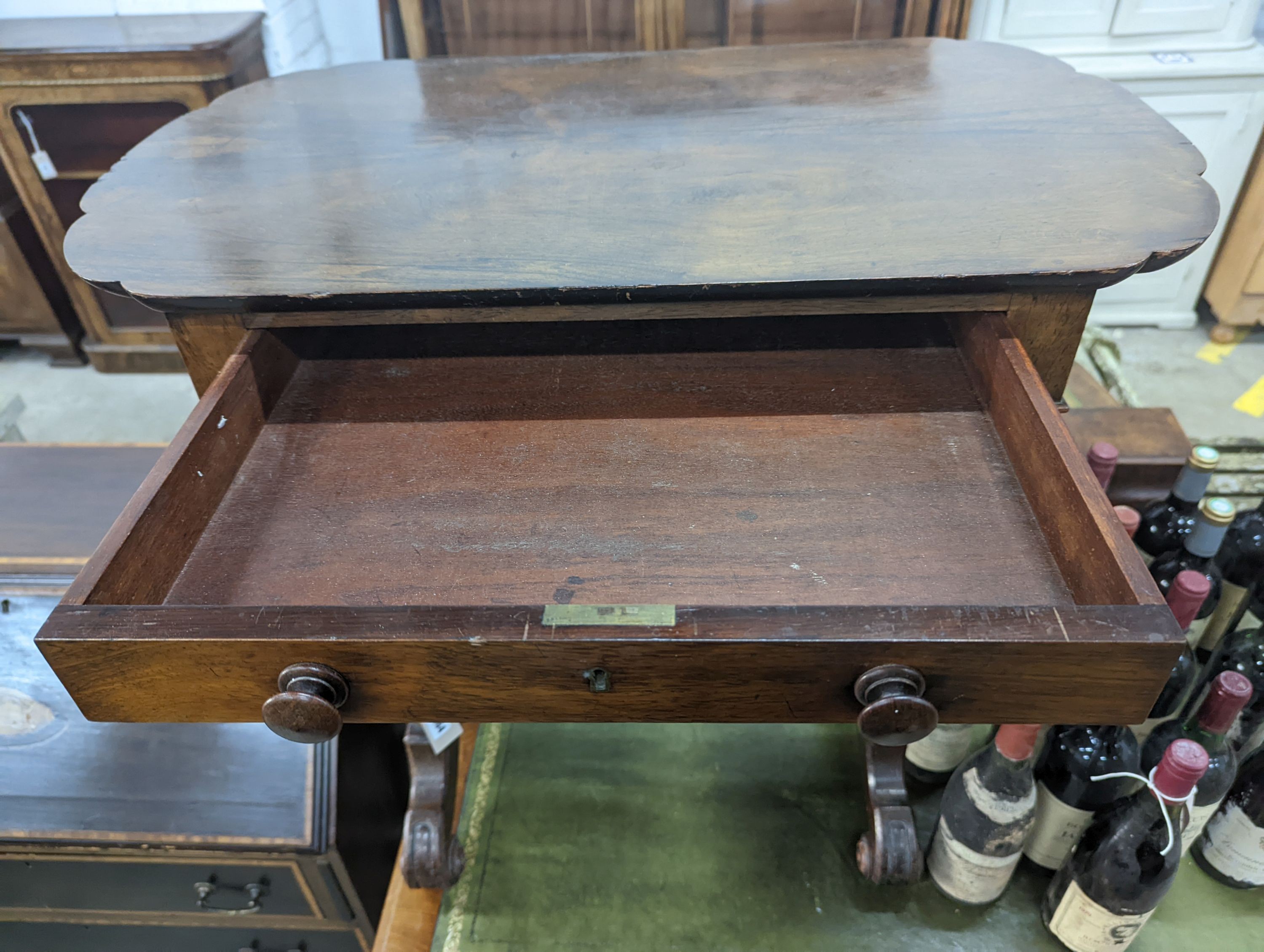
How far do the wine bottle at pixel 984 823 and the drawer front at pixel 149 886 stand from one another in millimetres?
764

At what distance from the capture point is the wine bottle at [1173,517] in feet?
2.86

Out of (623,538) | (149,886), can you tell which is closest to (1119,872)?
(623,538)

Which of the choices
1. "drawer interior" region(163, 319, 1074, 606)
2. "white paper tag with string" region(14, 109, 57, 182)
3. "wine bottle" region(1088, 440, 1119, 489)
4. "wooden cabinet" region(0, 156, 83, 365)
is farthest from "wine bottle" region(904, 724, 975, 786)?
"wooden cabinet" region(0, 156, 83, 365)

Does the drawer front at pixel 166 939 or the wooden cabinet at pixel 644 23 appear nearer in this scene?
the drawer front at pixel 166 939

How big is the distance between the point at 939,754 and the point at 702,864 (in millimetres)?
331

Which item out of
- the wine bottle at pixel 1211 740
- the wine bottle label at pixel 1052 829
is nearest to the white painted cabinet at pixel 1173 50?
the wine bottle at pixel 1211 740

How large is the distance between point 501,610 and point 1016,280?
0.47 meters

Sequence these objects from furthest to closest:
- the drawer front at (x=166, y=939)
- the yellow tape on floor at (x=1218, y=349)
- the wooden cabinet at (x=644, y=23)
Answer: the yellow tape on floor at (x=1218, y=349)
the wooden cabinet at (x=644, y=23)
the drawer front at (x=166, y=939)

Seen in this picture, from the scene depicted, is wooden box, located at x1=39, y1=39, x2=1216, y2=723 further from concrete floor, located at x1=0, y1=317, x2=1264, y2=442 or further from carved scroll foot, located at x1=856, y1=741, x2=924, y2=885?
concrete floor, located at x1=0, y1=317, x2=1264, y2=442

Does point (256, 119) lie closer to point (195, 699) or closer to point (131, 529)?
point (131, 529)

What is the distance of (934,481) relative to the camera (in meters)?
0.71

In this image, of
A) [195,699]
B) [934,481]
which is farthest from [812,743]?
[195,699]

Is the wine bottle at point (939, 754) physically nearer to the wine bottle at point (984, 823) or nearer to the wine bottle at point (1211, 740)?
the wine bottle at point (984, 823)

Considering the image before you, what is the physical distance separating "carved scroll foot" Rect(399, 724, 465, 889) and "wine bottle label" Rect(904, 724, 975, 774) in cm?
56
